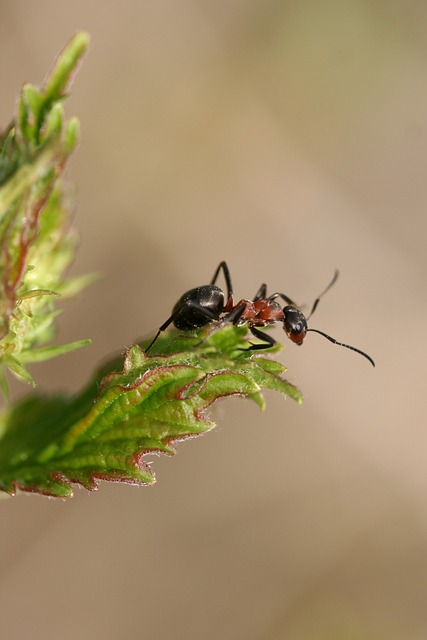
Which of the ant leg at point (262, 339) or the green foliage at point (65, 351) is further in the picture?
the ant leg at point (262, 339)

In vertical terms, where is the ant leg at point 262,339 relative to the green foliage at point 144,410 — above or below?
above

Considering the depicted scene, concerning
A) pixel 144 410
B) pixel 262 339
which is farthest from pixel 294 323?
Answer: pixel 144 410

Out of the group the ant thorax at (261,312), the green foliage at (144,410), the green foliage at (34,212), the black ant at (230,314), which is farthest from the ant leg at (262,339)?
the green foliage at (34,212)

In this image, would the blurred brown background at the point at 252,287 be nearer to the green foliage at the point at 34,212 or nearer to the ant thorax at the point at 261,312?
the ant thorax at the point at 261,312

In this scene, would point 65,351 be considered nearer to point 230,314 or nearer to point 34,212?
point 34,212

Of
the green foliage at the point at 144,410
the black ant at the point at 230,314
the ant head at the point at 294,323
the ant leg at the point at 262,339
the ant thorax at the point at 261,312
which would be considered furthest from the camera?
the ant head at the point at 294,323

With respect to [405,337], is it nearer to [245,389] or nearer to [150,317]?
[150,317]

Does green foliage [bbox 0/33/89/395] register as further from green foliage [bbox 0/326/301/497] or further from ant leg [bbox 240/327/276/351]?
ant leg [bbox 240/327/276/351]

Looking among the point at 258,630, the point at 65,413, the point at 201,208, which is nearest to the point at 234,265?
the point at 201,208
